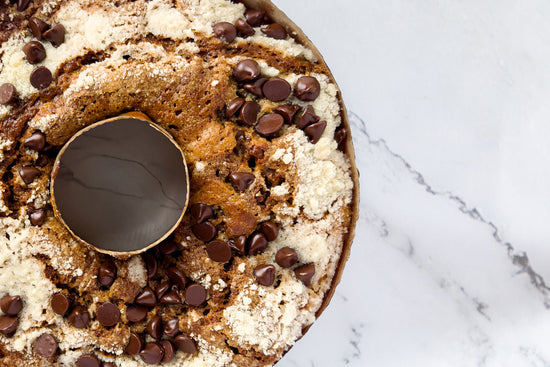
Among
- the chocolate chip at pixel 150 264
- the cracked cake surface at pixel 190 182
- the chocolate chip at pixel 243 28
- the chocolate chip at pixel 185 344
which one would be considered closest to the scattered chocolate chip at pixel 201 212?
the cracked cake surface at pixel 190 182

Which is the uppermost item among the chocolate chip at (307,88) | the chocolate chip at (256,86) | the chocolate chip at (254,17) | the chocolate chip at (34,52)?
the chocolate chip at (254,17)

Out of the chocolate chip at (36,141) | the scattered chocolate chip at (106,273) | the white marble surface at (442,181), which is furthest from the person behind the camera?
the white marble surface at (442,181)

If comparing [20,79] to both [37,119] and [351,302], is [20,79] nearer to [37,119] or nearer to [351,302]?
[37,119]

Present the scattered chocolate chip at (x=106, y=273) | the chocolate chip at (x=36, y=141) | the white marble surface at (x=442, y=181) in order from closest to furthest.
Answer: the chocolate chip at (x=36, y=141), the scattered chocolate chip at (x=106, y=273), the white marble surface at (x=442, y=181)

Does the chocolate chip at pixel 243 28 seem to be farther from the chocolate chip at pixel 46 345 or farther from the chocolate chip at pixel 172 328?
the chocolate chip at pixel 46 345

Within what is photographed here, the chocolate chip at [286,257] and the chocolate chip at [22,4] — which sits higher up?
the chocolate chip at [22,4]

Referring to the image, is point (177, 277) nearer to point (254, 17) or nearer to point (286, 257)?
point (286, 257)

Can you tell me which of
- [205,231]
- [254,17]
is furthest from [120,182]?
[254,17]
